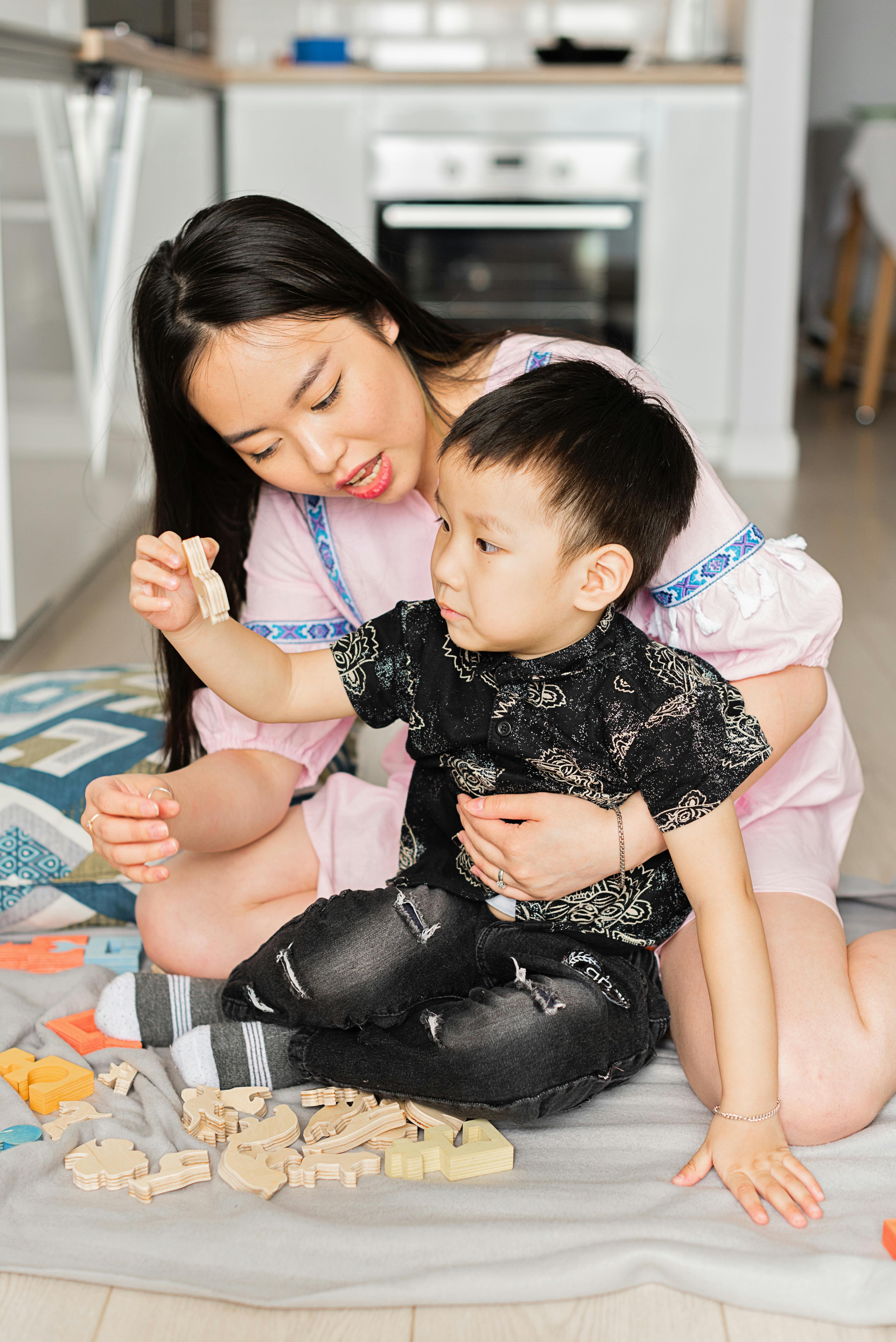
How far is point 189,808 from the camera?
110 centimetres

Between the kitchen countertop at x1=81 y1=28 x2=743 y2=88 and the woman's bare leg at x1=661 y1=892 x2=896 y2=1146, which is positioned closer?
the woman's bare leg at x1=661 y1=892 x2=896 y2=1146

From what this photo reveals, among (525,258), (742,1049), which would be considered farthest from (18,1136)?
(525,258)

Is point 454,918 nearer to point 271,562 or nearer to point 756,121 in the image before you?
point 271,562

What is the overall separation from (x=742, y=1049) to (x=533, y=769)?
252 millimetres

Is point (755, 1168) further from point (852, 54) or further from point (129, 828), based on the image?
point (852, 54)

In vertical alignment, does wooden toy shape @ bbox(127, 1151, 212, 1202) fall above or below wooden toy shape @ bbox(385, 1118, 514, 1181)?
above

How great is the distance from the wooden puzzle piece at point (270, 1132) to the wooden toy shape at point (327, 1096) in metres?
0.03

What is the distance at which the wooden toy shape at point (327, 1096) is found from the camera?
1.02m

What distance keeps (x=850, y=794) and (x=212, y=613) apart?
62 centimetres

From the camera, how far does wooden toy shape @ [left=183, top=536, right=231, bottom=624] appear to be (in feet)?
3.12

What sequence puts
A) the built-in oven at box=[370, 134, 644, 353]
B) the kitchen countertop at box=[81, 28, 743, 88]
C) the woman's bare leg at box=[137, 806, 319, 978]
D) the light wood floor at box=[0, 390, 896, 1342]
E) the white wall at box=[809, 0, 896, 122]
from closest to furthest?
the light wood floor at box=[0, 390, 896, 1342], the woman's bare leg at box=[137, 806, 319, 978], the kitchen countertop at box=[81, 28, 743, 88], the built-in oven at box=[370, 134, 644, 353], the white wall at box=[809, 0, 896, 122]

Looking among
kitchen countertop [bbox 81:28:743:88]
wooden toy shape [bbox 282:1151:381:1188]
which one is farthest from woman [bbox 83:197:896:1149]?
kitchen countertop [bbox 81:28:743:88]

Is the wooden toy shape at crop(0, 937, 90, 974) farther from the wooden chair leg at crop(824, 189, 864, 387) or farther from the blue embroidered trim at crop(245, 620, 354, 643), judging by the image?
the wooden chair leg at crop(824, 189, 864, 387)

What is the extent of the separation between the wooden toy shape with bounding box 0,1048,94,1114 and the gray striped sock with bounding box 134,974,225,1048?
2.8 inches
